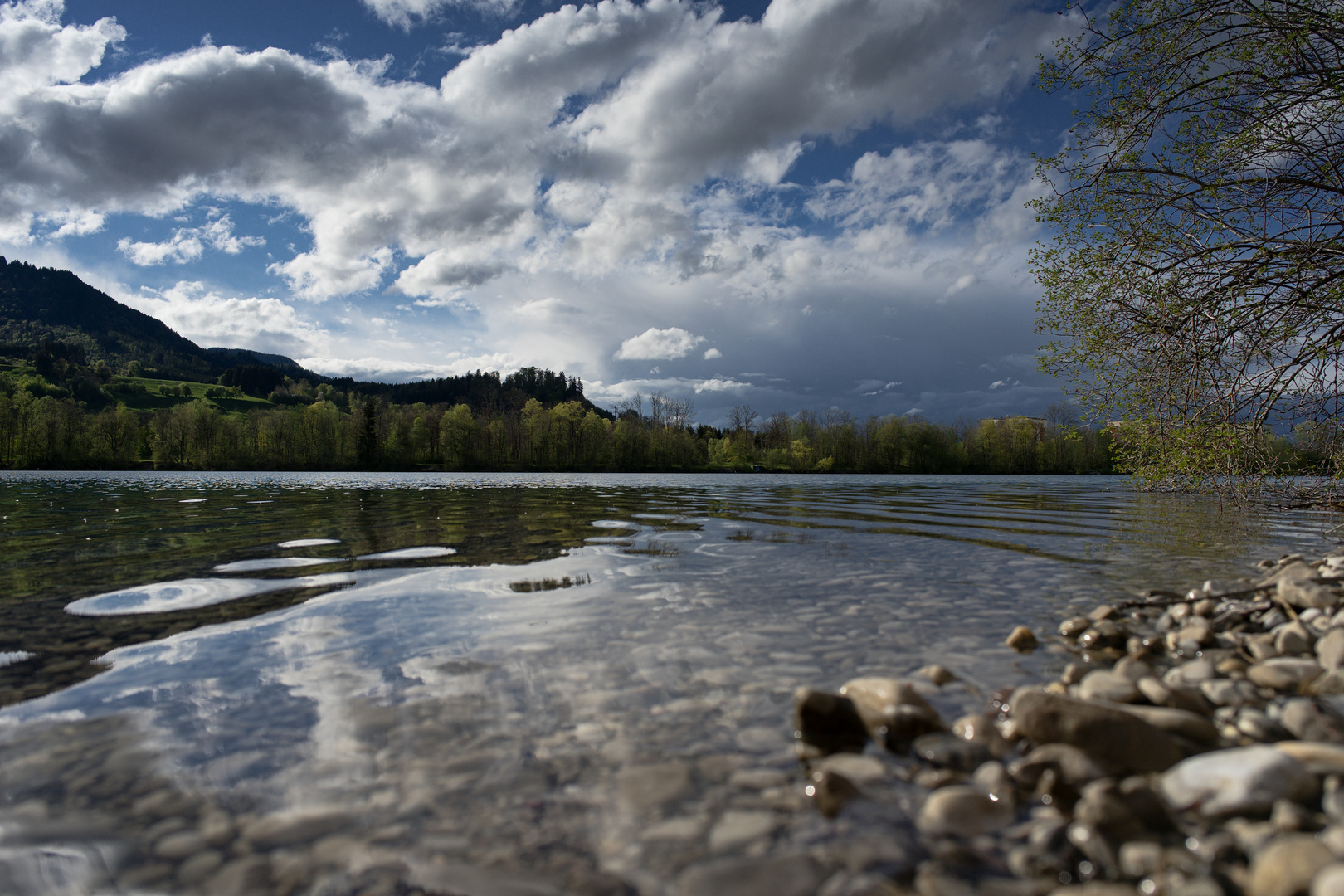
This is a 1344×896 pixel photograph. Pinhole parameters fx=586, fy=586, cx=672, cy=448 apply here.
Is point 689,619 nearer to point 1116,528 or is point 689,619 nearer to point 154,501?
point 1116,528

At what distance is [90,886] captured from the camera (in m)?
2.28

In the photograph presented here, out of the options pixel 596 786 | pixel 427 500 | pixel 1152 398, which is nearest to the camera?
pixel 596 786

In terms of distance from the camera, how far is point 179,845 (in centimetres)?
252

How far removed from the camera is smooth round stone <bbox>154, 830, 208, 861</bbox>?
2465 mm

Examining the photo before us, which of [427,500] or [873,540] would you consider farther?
[427,500]

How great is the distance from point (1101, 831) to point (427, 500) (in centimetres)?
2684

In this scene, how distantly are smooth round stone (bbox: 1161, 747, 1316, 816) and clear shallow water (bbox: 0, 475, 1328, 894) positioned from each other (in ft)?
4.09

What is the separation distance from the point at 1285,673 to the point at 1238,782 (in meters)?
1.97

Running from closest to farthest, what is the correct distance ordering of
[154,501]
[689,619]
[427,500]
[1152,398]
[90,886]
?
[90,886], [689,619], [1152,398], [154,501], [427,500]

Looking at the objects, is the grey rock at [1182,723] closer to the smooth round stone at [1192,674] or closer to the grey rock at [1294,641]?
the smooth round stone at [1192,674]

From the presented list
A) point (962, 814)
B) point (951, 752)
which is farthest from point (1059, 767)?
point (962, 814)

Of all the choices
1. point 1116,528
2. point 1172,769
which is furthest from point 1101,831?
point 1116,528

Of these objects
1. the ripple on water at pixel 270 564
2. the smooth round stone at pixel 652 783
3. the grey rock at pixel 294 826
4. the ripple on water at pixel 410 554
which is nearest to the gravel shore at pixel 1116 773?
the smooth round stone at pixel 652 783

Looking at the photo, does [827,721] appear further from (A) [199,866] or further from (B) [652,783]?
(A) [199,866]
